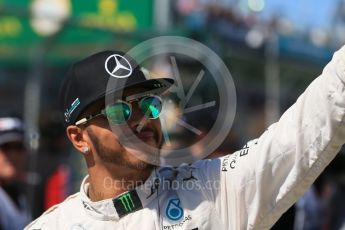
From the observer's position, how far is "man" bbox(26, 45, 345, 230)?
8.46ft

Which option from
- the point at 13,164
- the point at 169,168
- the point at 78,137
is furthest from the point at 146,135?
the point at 13,164

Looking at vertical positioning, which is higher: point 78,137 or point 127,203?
point 78,137

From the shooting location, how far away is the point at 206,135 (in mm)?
4184

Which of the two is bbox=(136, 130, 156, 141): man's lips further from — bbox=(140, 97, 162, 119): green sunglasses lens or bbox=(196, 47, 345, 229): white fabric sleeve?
bbox=(196, 47, 345, 229): white fabric sleeve

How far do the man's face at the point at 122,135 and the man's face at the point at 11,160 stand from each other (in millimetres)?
2962

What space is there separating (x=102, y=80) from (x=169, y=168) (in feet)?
1.40

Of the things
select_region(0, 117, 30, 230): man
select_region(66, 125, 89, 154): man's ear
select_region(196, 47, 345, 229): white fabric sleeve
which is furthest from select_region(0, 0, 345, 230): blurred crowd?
select_region(196, 47, 345, 229): white fabric sleeve

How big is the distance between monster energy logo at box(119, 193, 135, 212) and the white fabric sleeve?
0.90 feet

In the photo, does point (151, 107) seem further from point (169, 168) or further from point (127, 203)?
point (127, 203)

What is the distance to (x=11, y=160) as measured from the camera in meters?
5.98

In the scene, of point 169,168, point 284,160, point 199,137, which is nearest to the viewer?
point 284,160

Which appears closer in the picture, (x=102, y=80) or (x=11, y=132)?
(x=102, y=80)

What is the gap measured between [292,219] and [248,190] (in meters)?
1.61

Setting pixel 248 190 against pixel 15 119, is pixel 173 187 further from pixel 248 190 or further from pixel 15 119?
pixel 15 119
